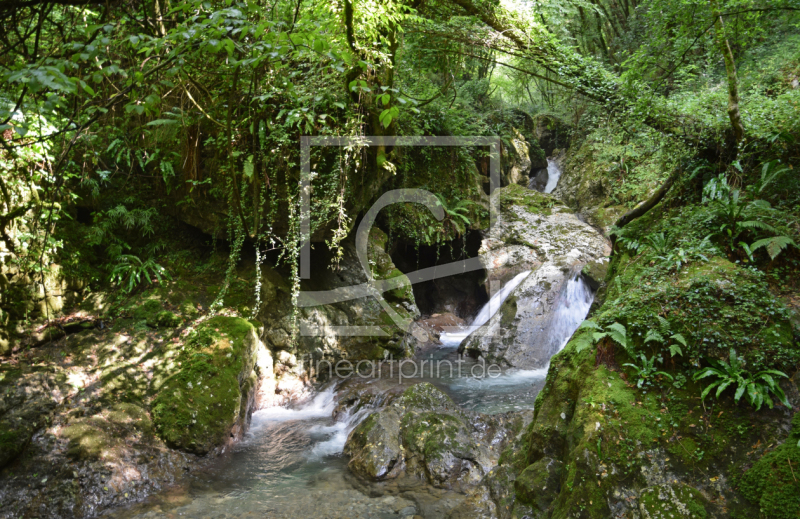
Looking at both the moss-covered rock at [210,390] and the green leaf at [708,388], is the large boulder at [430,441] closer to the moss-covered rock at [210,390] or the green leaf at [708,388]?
the moss-covered rock at [210,390]

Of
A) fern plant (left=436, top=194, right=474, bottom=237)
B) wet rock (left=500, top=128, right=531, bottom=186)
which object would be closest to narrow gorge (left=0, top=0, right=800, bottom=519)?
fern plant (left=436, top=194, right=474, bottom=237)

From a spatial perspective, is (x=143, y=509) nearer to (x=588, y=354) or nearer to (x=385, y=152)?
(x=588, y=354)

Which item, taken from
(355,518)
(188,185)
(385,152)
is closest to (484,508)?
(355,518)

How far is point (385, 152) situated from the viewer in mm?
7348

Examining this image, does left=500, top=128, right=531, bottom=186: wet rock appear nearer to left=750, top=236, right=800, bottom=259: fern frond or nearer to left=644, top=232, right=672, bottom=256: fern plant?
left=644, top=232, right=672, bottom=256: fern plant

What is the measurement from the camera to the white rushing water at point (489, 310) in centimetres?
1086

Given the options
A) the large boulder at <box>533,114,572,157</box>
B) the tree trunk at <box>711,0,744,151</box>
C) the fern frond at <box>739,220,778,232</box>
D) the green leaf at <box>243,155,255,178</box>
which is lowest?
the fern frond at <box>739,220,778,232</box>

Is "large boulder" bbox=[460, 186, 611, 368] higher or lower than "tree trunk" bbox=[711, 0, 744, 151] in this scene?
lower

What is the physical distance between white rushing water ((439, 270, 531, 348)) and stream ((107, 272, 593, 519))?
2.29 meters

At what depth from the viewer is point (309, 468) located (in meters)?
5.31

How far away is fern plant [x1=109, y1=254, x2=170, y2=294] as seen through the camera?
6602 millimetres

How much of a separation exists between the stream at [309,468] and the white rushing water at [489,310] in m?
2.29

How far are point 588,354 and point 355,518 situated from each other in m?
2.97

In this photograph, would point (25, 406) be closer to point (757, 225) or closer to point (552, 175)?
point (757, 225)
